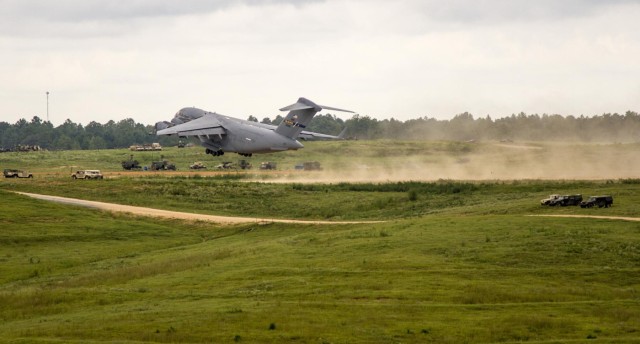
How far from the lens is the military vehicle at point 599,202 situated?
8662 cm

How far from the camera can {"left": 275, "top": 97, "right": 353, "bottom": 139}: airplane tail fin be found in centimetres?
11025

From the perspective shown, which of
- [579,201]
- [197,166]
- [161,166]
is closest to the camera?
[579,201]

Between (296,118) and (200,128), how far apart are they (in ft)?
33.2

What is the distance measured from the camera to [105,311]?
51.9m

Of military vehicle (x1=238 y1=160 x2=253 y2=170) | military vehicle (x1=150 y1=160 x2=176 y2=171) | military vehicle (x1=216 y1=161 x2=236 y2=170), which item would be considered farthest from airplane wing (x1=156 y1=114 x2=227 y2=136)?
military vehicle (x1=216 y1=161 x2=236 y2=170)

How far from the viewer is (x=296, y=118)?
110500mm

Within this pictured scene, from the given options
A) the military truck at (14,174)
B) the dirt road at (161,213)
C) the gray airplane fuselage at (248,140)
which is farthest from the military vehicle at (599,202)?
the military truck at (14,174)

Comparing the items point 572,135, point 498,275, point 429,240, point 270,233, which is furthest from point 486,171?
point 498,275

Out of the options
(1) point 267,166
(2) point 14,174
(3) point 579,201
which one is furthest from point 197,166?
(3) point 579,201

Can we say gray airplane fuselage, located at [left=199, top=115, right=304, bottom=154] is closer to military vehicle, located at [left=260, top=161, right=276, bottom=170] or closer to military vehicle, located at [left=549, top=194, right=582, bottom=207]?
military vehicle, located at [left=549, top=194, right=582, bottom=207]

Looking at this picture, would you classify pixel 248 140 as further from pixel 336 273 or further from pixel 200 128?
pixel 336 273

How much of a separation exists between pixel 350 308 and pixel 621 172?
290 feet

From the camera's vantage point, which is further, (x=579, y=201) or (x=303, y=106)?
(x=303, y=106)

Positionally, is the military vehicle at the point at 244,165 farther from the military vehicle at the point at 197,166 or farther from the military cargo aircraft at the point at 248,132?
the military cargo aircraft at the point at 248,132
